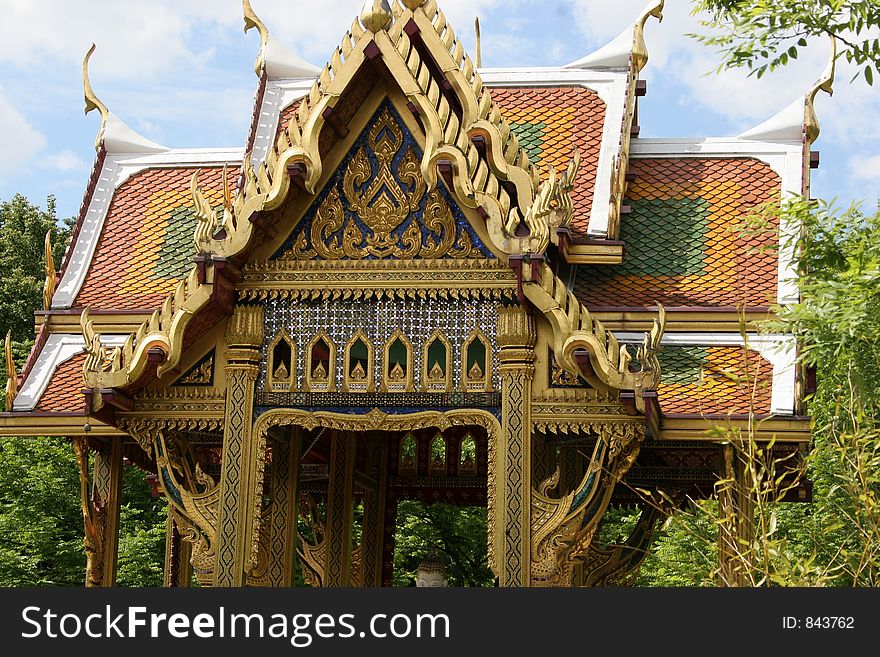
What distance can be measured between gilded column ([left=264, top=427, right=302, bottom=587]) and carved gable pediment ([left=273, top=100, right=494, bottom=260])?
1.93 m

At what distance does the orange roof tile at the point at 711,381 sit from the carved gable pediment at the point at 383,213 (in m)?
1.76

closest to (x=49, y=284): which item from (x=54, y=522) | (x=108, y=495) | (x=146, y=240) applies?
(x=146, y=240)

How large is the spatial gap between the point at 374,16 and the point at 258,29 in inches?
163

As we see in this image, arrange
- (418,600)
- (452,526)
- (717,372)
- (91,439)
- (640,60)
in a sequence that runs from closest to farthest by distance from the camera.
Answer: (418,600)
(717,372)
(91,439)
(640,60)
(452,526)

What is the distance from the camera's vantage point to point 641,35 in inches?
544

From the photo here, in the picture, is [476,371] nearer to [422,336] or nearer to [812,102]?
[422,336]

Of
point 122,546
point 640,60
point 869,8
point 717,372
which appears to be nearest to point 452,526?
point 122,546

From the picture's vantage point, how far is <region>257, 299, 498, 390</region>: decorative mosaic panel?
10758 mm

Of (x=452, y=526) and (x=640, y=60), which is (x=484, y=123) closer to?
(x=640, y=60)

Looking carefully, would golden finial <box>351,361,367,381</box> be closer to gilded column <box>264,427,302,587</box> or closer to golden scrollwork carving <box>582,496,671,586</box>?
gilded column <box>264,427,302,587</box>

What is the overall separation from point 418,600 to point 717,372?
452cm

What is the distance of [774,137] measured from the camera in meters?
13.3

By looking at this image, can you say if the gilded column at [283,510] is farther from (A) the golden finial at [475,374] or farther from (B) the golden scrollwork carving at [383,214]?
(A) the golden finial at [475,374]

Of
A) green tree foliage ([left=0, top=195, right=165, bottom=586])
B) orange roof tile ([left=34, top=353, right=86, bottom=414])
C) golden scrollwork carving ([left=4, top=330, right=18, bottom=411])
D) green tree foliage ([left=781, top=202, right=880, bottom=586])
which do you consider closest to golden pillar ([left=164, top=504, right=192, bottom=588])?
orange roof tile ([left=34, top=353, right=86, bottom=414])
